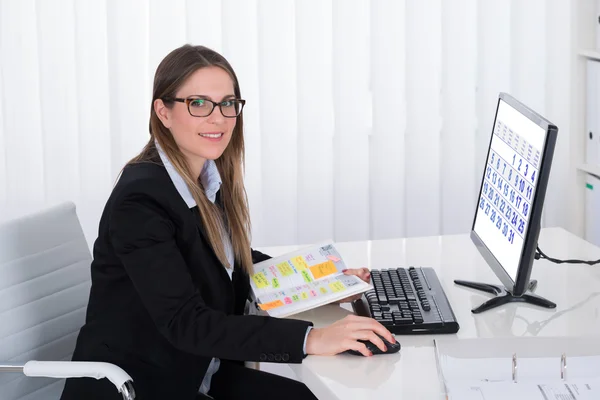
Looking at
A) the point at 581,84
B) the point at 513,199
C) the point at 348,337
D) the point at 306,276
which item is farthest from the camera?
the point at 581,84

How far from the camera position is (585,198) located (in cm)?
347

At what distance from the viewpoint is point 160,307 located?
5.50ft

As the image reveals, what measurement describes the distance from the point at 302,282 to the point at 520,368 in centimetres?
57

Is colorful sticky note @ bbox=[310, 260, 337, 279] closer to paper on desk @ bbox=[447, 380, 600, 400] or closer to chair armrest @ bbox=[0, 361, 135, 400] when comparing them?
chair armrest @ bbox=[0, 361, 135, 400]

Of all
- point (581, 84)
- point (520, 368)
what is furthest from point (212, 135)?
point (581, 84)

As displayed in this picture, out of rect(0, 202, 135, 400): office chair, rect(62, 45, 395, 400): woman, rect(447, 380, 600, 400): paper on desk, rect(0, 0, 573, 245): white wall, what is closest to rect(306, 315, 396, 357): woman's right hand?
rect(62, 45, 395, 400): woman

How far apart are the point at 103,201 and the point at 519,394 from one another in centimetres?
233

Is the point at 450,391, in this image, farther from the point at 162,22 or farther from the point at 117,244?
the point at 162,22

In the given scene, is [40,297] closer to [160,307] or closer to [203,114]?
[160,307]

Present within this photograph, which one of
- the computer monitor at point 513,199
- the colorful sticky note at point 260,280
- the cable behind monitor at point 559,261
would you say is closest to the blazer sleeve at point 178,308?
the colorful sticky note at point 260,280

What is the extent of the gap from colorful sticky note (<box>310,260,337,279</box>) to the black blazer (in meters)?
0.18

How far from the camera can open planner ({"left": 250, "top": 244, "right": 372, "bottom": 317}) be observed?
1.79m

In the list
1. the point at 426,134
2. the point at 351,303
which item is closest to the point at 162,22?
the point at 426,134

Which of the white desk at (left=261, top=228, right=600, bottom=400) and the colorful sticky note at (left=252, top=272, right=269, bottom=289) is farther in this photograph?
the colorful sticky note at (left=252, top=272, right=269, bottom=289)
